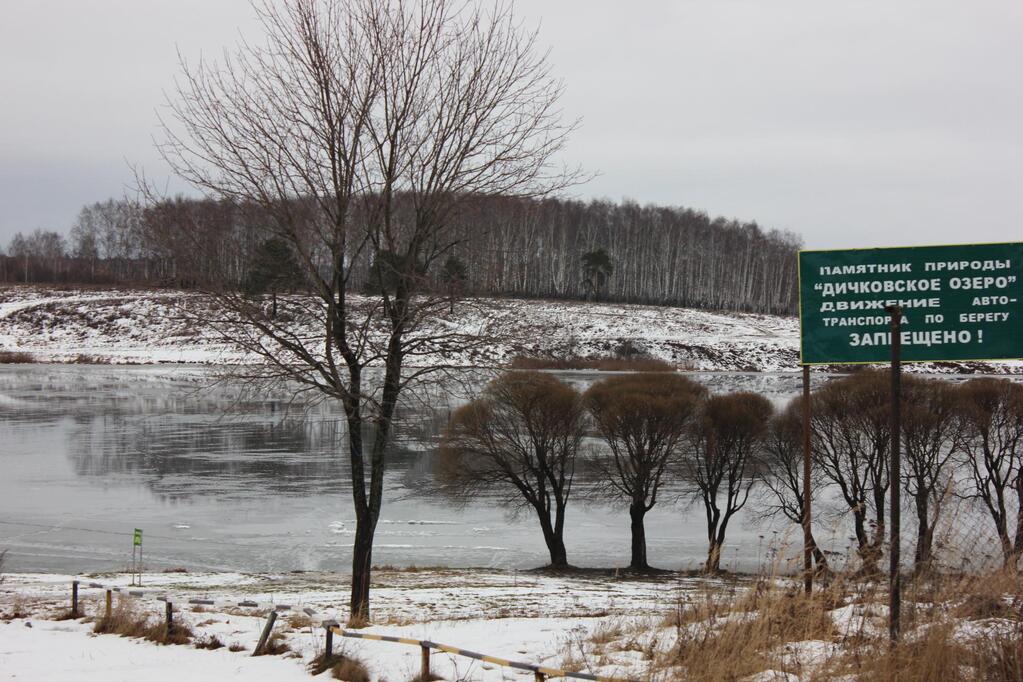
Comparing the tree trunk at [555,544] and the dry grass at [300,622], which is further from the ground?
the dry grass at [300,622]

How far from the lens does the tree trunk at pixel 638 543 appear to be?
28105 millimetres

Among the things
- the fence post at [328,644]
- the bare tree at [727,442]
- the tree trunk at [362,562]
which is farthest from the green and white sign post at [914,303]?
the bare tree at [727,442]

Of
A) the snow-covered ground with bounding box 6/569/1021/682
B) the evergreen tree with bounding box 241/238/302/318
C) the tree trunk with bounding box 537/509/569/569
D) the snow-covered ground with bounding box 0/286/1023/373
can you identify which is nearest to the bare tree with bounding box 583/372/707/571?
the tree trunk with bounding box 537/509/569/569

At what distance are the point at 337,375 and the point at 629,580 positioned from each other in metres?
14.8

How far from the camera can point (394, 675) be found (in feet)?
25.7

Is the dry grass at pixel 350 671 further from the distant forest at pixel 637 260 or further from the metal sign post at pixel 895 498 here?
the distant forest at pixel 637 260

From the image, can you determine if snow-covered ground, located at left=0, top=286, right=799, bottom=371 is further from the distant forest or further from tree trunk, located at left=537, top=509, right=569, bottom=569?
tree trunk, located at left=537, top=509, right=569, bottom=569

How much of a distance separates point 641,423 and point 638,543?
6224 mm

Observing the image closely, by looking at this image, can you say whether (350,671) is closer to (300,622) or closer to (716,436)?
(300,622)

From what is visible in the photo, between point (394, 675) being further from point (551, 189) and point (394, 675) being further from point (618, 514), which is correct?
point (618, 514)

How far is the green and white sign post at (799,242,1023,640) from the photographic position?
29.7ft

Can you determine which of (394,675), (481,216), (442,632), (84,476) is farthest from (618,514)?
(394,675)

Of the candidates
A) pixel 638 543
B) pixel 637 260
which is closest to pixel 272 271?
pixel 638 543

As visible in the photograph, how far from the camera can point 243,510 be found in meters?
30.2
